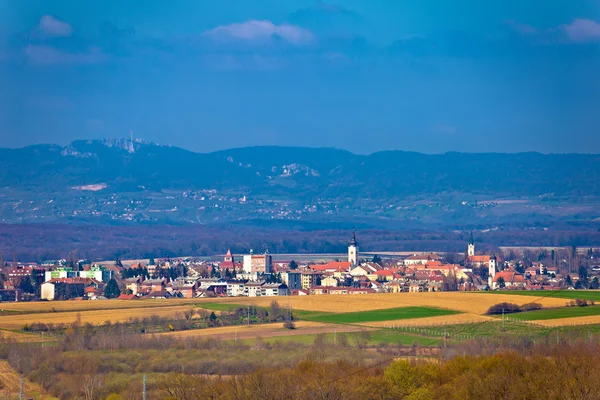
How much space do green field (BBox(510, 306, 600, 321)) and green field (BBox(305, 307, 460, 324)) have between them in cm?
347

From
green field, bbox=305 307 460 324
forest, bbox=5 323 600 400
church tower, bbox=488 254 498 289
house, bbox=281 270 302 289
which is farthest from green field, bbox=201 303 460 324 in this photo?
church tower, bbox=488 254 498 289

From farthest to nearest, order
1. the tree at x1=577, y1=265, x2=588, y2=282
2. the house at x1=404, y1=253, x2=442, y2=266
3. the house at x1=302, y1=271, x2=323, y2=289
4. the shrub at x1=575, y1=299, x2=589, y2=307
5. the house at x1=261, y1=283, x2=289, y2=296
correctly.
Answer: the house at x1=404, y1=253, x2=442, y2=266 → the house at x1=302, y1=271, x2=323, y2=289 → the tree at x1=577, y1=265, x2=588, y2=282 → the house at x1=261, y1=283, x2=289, y2=296 → the shrub at x1=575, y1=299, x2=589, y2=307


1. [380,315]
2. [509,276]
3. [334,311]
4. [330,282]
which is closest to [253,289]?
[330,282]

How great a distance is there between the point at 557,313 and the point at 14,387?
28633mm

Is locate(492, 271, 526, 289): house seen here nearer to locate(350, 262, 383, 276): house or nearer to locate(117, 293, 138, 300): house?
locate(350, 262, 383, 276): house

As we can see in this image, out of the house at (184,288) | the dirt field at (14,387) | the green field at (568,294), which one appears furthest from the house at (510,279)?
the dirt field at (14,387)

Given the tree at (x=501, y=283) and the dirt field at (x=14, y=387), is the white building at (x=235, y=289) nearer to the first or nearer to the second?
the tree at (x=501, y=283)

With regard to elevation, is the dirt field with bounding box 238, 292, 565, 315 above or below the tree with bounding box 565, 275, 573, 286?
below

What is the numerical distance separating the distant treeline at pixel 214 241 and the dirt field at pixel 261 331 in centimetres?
8253

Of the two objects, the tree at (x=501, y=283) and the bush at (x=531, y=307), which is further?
the tree at (x=501, y=283)

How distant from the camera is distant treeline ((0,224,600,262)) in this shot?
146m

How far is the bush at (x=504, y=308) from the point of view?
5900 centimetres

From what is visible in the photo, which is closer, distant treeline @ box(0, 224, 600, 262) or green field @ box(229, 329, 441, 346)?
green field @ box(229, 329, 441, 346)

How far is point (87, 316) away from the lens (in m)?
57.7
